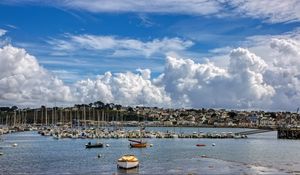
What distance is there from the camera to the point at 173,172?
70000 mm

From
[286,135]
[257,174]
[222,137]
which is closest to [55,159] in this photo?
[257,174]

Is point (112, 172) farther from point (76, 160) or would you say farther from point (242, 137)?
point (242, 137)

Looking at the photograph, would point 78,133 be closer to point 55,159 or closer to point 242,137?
point 242,137

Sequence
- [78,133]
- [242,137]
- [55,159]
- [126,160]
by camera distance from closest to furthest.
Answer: [126,160], [55,159], [78,133], [242,137]

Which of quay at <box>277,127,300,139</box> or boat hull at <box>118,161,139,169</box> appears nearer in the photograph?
boat hull at <box>118,161,139,169</box>

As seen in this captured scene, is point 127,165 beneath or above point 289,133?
beneath

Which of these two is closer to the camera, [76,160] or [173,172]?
[173,172]

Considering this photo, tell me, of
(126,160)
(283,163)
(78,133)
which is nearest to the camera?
(126,160)

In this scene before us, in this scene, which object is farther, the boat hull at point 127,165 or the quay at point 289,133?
the quay at point 289,133

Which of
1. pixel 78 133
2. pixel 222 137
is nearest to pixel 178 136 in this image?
pixel 222 137

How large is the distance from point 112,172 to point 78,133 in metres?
108

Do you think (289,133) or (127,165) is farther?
(289,133)

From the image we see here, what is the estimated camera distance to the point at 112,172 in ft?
234

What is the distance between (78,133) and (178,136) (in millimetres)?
37462
